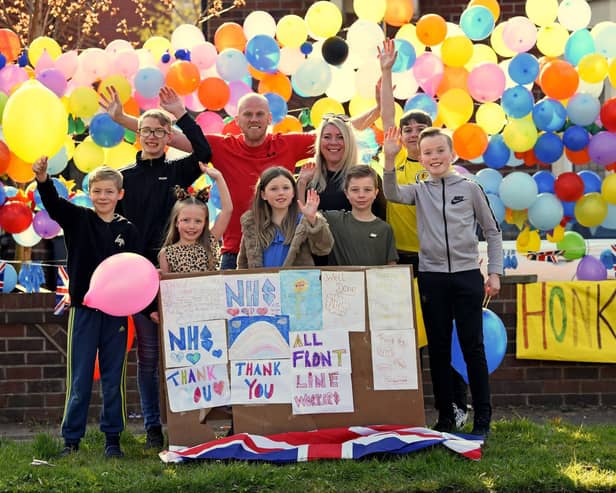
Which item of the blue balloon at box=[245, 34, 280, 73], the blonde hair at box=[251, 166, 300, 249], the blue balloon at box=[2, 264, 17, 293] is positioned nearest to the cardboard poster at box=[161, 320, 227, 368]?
the blonde hair at box=[251, 166, 300, 249]

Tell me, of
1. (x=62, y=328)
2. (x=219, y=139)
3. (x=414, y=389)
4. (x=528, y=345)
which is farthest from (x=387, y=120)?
(x=62, y=328)

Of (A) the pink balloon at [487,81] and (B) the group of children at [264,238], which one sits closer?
(B) the group of children at [264,238]

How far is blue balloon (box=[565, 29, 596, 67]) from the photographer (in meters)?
7.64

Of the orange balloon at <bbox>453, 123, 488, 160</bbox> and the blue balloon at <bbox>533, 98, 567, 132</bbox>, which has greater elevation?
the blue balloon at <bbox>533, 98, 567, 132</bbox>

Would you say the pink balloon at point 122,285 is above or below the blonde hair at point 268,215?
below

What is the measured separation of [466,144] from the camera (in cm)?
767

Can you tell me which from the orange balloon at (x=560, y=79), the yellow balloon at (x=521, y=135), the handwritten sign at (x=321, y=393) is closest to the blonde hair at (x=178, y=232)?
the handwritten sign at (x=321, y=393)

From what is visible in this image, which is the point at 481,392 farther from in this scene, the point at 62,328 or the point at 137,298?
the point at 62,328

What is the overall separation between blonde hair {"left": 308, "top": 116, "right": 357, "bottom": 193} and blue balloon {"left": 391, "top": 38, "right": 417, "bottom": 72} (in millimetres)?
1835

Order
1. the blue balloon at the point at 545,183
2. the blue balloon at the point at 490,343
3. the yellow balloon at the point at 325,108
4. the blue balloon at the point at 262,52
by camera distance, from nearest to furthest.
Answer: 1. the blue balloon at the point at 490,343
2. the blue balloon at the point at 262,52
3. the blue balloon at the point at 545,183
4. the yellow balloon at the point at 325,108

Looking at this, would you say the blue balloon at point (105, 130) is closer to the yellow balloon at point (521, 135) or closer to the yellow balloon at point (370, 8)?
the yellow balloon at point (370, 8)

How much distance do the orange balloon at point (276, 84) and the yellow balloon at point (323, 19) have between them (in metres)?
0.44

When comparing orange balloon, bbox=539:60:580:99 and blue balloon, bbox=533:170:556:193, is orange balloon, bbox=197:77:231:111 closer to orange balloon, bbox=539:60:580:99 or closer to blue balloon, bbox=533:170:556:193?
orange balloon, bbox=539:60:580:99

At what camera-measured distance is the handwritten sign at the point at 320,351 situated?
557 centimetres
